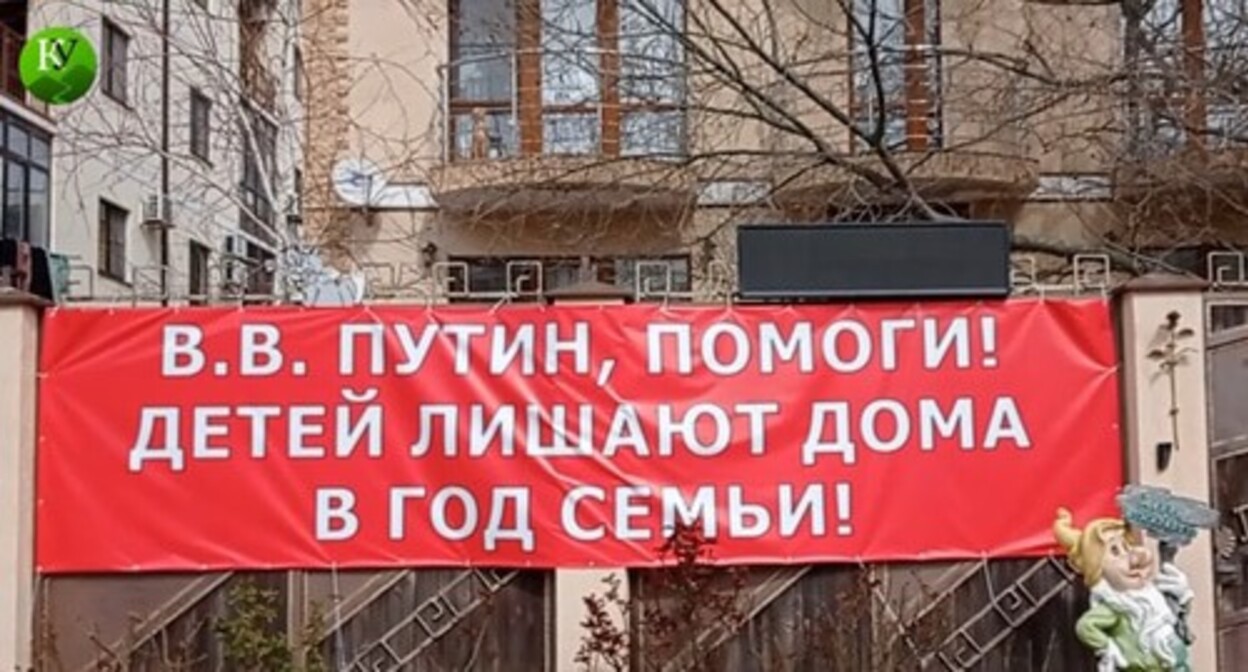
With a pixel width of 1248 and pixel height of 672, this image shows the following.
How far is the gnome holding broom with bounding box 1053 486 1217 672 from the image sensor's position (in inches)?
262

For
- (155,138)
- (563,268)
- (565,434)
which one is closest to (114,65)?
(155,138)

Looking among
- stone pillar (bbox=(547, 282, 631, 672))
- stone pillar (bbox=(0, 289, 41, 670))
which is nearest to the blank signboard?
stone pillar (bbox=(547, 282, 631, 672))

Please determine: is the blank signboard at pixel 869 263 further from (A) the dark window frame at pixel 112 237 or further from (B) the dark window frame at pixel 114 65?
(A) the dark window frame at pixel 112 237

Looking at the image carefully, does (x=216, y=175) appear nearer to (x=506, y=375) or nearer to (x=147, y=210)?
(x=147, y=210)

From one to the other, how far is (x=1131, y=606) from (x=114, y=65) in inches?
749

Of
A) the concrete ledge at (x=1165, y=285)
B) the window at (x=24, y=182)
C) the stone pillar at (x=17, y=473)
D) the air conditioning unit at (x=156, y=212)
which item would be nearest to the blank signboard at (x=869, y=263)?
the concrete ledge at (x=1165, y=285)

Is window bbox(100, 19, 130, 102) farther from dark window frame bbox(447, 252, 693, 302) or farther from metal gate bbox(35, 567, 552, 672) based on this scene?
metal gate bbox(35, 567, 552, 672)

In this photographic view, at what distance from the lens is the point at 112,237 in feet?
83.0

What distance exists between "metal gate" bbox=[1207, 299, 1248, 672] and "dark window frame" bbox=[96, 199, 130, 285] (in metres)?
20.5

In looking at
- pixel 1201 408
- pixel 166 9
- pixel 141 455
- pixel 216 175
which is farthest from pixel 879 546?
pixel 216 175

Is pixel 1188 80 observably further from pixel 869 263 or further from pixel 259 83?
pixel 259 83

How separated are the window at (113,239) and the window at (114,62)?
83.6 inches

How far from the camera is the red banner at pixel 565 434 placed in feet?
24.8

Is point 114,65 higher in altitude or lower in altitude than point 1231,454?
higher
